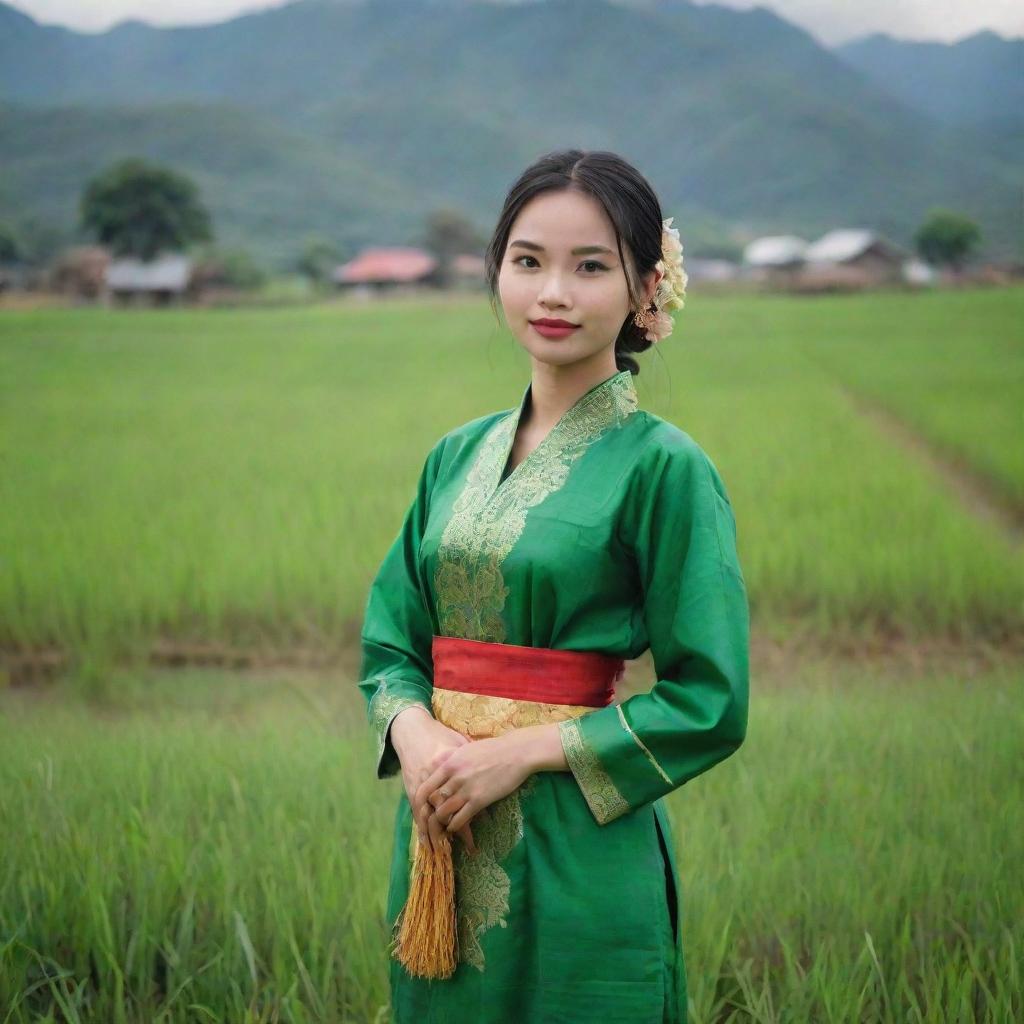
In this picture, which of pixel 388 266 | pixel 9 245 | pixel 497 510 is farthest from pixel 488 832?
pixel 388 266

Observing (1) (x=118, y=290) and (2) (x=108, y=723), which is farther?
(1) (x=118, y=290)

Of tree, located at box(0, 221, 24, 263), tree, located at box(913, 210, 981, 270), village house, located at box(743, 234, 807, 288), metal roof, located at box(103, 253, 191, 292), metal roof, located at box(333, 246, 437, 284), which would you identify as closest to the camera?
tree, located at box(0, 221, 24, 263)

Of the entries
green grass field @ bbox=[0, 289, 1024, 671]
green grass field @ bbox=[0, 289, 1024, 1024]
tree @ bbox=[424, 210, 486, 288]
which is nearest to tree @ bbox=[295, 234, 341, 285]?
tree @ bbox=[424, 210, 486, 288]

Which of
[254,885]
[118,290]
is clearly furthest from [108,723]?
[118,290]

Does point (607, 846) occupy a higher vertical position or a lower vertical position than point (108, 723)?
higher

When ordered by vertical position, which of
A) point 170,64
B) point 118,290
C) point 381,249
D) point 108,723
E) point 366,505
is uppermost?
point 170,64

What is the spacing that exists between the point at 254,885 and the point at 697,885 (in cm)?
83

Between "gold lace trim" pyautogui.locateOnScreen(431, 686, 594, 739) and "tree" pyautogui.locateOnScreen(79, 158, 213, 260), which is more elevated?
"tree" pyautogui.locateOnScreen(79, 158, 213, 260)

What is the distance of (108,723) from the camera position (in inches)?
114

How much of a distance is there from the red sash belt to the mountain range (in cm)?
51

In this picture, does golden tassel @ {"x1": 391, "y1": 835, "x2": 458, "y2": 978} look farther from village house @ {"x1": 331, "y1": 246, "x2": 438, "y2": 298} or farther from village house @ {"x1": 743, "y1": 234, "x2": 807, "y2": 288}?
village house @ {"x1": 331, "y1": 246, "x2": 438, "y2": 298}

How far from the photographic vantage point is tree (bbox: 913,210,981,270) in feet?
58.2

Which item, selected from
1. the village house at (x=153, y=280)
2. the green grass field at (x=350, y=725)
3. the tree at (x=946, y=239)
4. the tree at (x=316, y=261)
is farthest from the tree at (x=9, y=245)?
the tree at (x=316, y=261)

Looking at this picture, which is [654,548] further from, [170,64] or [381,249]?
[170,64]
